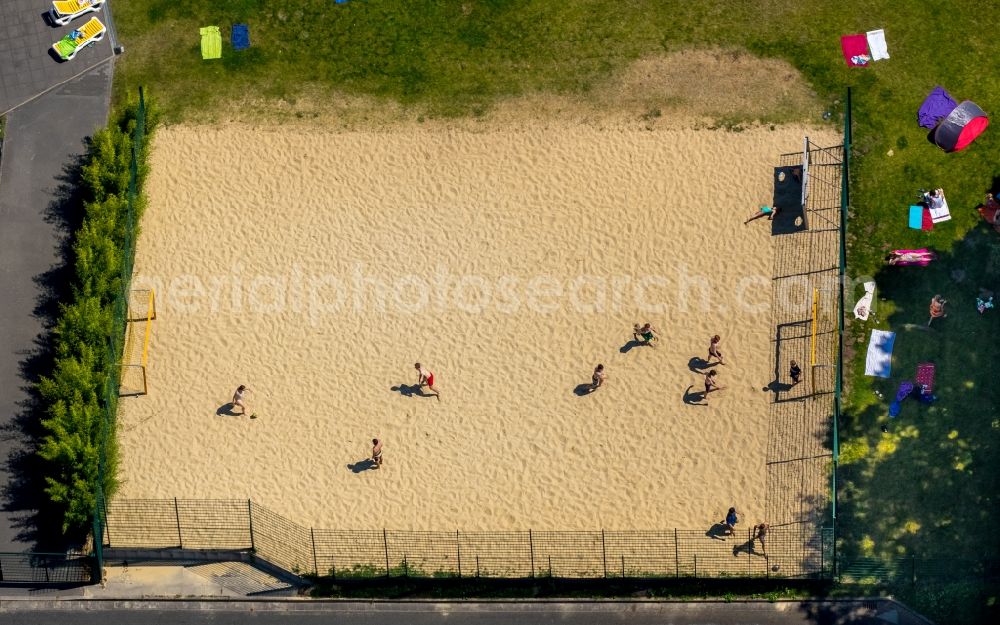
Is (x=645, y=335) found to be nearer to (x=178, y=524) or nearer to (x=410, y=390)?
(x=410, y=390)

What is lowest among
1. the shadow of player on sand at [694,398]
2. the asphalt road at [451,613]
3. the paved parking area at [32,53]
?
the asphalt road at [451,613]

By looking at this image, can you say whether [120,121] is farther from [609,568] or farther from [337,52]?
[609,568]

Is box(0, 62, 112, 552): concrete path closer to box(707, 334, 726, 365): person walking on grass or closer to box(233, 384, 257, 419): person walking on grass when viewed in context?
box(233, 384, 257, 419): person walking on grass

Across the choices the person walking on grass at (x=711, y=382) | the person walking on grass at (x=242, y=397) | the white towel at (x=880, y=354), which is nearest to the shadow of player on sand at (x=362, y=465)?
the person walking on grass at (x=242, y=397)

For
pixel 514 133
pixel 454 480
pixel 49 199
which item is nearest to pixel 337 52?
pixel 514 133

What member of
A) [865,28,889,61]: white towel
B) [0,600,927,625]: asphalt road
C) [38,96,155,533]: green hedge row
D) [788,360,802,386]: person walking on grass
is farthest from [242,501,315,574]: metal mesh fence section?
[865,28,889,61]: white towel

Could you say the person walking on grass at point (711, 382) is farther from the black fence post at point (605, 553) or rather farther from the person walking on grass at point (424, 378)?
the person walking on grass at point (424, 378)

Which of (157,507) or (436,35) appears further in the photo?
(436,35)
